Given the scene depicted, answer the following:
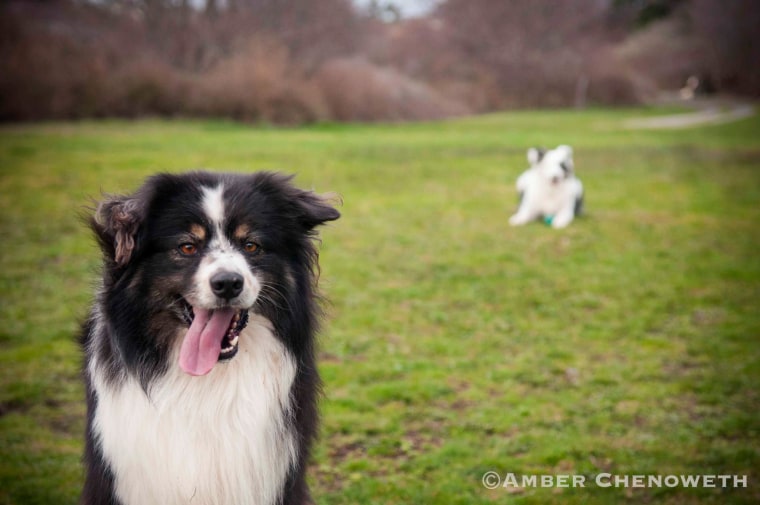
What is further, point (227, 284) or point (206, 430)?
point (206, 430)

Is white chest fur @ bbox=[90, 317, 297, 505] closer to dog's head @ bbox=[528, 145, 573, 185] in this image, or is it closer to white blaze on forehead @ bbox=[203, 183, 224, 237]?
white blaze on forehead @ bbox=[203, 183, 224, 237]

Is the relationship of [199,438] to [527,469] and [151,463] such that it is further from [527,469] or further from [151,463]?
[527,469]

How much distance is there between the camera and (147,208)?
8.87 ft

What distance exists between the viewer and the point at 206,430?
2805 millimetres

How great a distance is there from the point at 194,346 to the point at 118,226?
23.1 inches

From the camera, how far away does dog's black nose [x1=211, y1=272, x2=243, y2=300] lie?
2.57 m

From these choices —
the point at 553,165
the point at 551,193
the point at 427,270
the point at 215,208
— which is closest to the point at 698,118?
the point at 553,165

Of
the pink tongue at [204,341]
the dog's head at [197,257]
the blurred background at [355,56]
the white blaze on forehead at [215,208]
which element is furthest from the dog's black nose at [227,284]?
the blurred background at [355,56]

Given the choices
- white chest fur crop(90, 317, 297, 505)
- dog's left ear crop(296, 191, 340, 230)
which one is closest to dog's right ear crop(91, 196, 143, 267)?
white chest fur crop(90, 317, 297, 505)

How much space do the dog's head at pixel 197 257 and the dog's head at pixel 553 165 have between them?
27.9ft

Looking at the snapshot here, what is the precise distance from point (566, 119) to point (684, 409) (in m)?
33.2

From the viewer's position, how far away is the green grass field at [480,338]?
416 cm

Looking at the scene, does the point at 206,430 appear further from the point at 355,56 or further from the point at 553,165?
the point at 355,56

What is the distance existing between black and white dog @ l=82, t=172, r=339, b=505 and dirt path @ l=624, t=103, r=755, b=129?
102 ft
